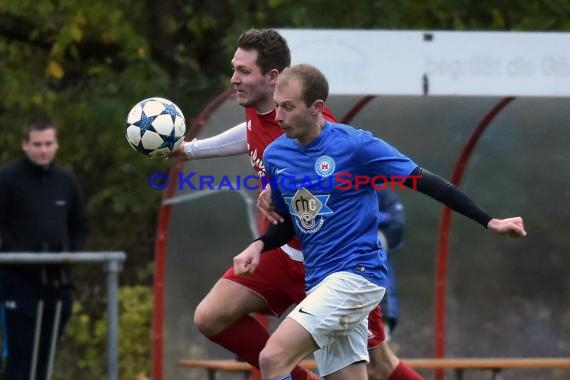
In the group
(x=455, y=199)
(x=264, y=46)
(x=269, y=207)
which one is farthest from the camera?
(x=264, y=46)

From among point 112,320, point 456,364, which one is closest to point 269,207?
point 112,320

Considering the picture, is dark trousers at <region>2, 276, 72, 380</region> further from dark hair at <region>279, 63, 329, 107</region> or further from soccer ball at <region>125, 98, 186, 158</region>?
dark hair at <region>279, 63, 329, 107</region>

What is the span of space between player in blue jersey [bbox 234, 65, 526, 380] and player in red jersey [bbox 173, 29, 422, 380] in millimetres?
386

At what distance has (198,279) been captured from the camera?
28.4ft

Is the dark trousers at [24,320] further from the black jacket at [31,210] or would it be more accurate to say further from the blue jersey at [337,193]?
the blue jersey at [337,193]

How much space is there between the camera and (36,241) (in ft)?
27.4

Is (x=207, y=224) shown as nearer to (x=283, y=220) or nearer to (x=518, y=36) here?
(x=518, y=36)

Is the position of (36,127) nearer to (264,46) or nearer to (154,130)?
(154,130)

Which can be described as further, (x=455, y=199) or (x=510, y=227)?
(x=455, y=199)

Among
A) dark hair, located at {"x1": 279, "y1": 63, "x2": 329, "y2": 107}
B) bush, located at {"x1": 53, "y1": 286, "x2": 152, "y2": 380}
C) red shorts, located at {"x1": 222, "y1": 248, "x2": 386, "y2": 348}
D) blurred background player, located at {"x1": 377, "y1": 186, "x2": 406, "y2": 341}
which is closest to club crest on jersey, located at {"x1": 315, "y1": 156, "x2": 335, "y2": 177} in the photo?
dark hair, located at {"x1": 279, "y1": 63, "x2": 329, "y2": 107}

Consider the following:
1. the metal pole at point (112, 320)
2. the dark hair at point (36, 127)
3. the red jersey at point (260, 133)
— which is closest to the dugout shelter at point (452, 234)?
the dark hair at point (36, 127)

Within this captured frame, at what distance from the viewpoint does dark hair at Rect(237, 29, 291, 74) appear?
610cm

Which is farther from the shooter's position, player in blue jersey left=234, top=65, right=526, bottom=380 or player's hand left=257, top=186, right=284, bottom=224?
player's hand left=257, top=186, right=284, bottom=224

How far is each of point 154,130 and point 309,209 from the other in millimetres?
969
